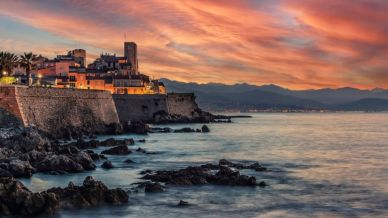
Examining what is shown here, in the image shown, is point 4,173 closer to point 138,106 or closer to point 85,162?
point 85,162

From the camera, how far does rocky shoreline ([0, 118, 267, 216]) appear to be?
72.6ft

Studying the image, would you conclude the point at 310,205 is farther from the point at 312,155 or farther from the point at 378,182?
the point at 312,155

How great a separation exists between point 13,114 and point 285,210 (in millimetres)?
31978

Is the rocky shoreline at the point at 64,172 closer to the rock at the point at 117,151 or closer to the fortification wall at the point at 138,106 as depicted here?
the rock at the point at 117,151

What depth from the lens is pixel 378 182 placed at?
33750 mm

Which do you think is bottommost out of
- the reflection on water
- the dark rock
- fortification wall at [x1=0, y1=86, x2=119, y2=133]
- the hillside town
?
the reflection on water

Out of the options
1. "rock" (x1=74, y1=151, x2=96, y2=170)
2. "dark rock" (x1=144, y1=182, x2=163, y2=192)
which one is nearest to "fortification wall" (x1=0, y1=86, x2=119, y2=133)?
"rock" (x1=74, y1=151, x2=96, y2=170)

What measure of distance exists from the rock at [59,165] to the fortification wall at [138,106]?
199ft

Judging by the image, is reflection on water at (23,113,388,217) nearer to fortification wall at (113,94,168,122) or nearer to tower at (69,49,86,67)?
fortification wall at (113,94,168,122)

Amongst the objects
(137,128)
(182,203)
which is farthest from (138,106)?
(182,203)

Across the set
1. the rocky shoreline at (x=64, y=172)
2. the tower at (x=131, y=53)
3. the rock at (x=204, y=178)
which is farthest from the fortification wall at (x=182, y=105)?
the rock at (x=204, y=178)

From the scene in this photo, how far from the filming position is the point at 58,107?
61.7m

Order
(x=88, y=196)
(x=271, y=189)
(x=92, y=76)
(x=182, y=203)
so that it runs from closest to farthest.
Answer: (x=88, y=196), (x=182, y=203), (x=271, y=189), (x=92, y=76)

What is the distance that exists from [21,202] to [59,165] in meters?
11.5
